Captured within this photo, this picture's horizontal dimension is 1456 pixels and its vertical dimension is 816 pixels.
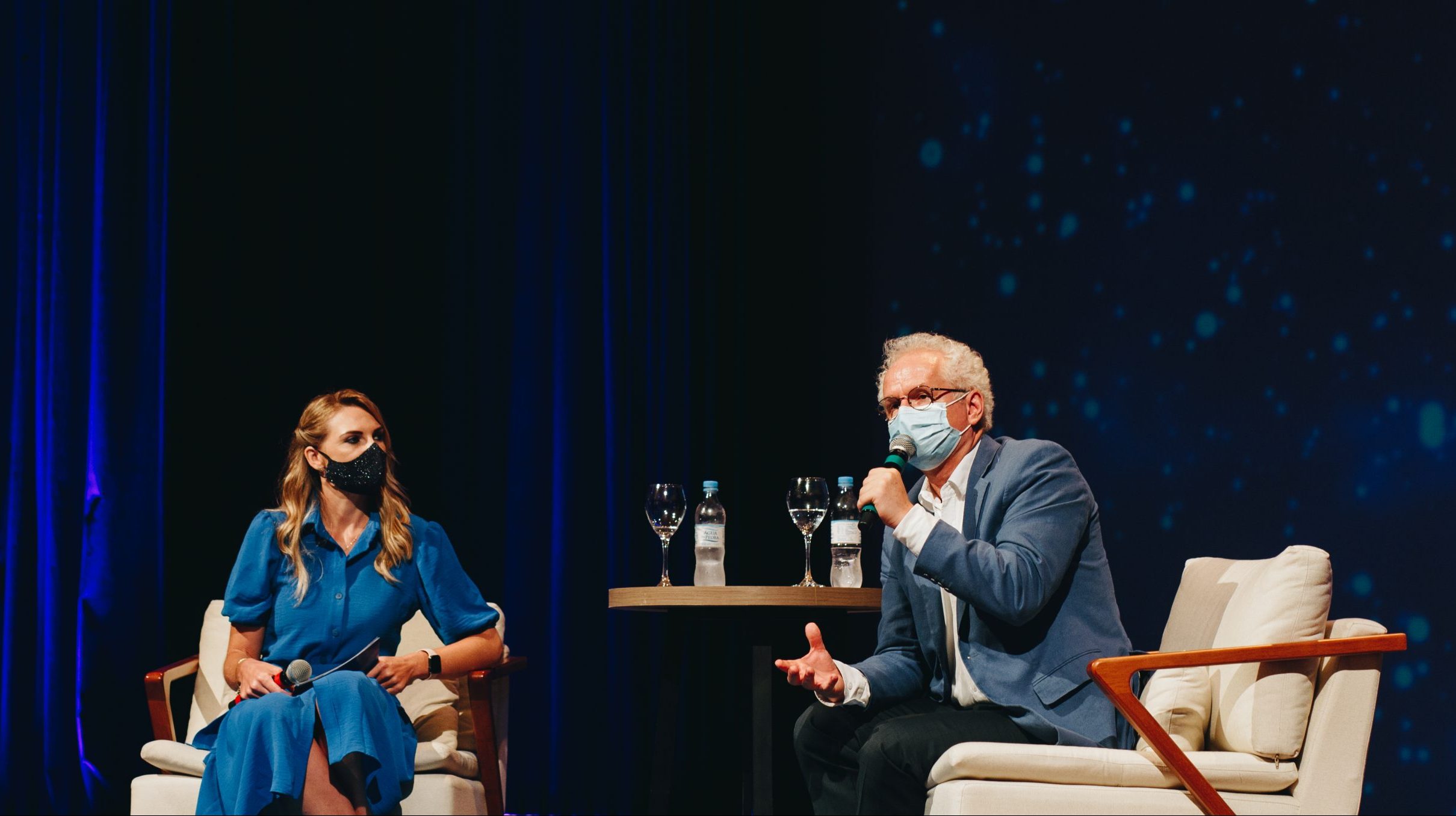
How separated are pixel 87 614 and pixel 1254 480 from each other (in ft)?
10.7

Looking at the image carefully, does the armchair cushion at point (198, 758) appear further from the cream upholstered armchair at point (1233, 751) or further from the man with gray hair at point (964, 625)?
the cream upholstered armchair at point (1233, 751)

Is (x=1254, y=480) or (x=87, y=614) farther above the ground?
(x=1254, y=480)

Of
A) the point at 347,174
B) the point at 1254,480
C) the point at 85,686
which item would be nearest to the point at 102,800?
the point at 85,686

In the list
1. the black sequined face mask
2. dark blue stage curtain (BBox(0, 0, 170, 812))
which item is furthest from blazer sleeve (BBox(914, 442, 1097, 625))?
dark blue stage curtain (BBox(0, 0, 170, 812))

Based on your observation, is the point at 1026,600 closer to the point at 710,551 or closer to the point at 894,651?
the point at 894,651

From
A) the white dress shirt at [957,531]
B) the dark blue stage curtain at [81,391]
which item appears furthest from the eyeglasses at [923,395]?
the dark blue stage curtain at [81,391]

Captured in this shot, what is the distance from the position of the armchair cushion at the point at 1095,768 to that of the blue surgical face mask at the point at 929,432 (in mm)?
608

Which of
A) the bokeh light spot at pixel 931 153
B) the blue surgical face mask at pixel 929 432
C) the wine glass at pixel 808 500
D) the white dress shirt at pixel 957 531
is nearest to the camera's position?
the white dress shirt at pixel 957 531

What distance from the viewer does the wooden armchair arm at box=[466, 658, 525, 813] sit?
109 inches

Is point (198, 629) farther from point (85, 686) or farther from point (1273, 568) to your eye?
point (1273, 568)

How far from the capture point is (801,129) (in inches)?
174

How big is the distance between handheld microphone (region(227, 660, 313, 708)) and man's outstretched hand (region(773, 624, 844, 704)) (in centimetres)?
96

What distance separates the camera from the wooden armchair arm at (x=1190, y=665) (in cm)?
200

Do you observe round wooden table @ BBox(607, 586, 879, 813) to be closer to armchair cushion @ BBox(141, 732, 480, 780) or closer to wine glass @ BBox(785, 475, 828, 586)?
wine glass @ BBox(785, 475, 828, 586)
